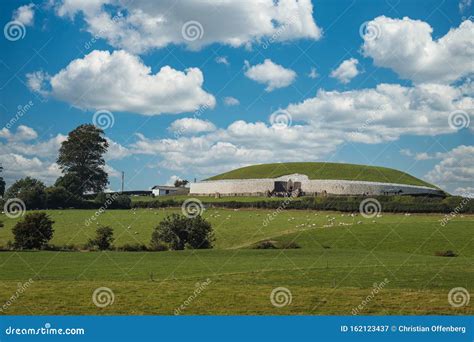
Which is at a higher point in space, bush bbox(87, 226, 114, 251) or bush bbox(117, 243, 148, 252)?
bush bbox(87, 226, 114, 251)

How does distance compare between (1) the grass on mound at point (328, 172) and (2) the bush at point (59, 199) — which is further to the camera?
(1) the grass on mound at point (328, 172)

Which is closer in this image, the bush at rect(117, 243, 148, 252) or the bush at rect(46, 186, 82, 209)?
the bush at rect(117, 243, 148, 252)

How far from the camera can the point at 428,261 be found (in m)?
31.6

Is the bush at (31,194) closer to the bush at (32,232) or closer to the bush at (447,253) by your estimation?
the bush at (32,232)

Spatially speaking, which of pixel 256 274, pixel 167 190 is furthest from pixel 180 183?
pixel 256 274

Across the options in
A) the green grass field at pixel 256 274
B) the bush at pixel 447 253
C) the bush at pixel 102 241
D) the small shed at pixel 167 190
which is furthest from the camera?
the small shed at pixel 167 190

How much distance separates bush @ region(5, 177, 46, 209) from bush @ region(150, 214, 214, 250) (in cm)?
2289

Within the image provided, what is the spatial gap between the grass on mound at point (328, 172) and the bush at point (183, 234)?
79.4 meters

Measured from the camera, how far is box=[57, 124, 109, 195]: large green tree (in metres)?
62.9

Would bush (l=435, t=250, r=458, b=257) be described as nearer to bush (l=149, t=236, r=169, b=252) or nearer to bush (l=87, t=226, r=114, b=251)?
bush (l=149, t=236, r=169, b=252)

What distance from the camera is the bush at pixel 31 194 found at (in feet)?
193

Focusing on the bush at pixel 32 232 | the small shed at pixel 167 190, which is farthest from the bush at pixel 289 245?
the small shed at pixel 167 190

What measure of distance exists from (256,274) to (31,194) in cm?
4165

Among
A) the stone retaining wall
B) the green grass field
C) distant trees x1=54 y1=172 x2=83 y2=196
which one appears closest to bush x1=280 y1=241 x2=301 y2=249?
the green grass field
